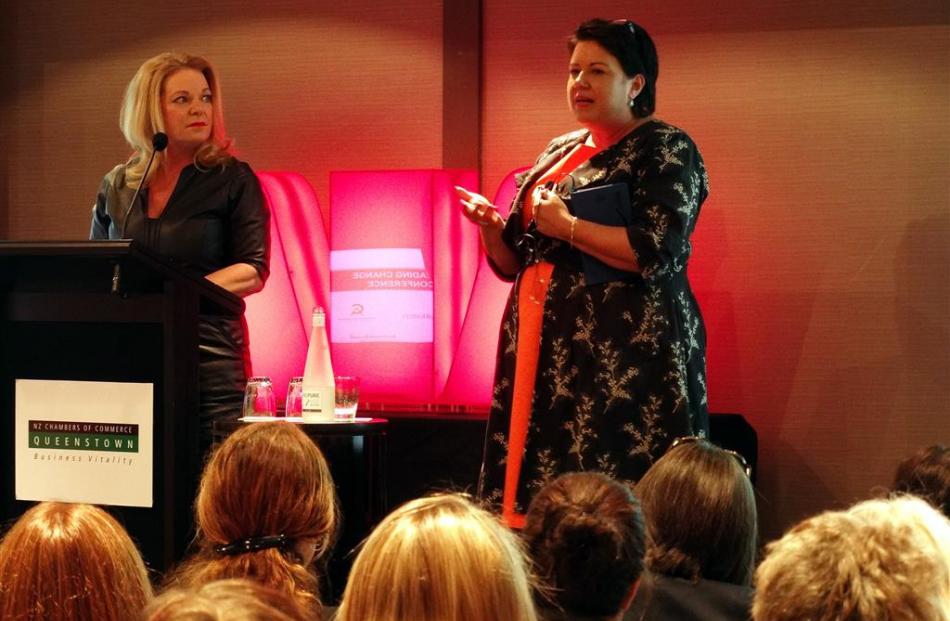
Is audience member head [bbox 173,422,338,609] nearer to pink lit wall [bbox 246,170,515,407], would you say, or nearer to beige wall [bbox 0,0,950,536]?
pink lit wall [bbox 246,170,515,407]

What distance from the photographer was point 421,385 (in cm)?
406

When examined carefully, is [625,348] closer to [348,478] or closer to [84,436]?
[348,478]

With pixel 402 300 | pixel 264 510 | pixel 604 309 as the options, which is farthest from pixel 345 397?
pixel 264 510

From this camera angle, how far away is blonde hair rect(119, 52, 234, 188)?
345 centimetres

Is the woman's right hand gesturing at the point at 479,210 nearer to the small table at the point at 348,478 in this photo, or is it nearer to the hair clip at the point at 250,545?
the small table at the point at 348,478

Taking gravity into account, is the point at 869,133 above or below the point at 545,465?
above

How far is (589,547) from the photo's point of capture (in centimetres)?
171

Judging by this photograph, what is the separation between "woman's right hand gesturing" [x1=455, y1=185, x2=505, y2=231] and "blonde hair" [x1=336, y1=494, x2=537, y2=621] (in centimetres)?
186

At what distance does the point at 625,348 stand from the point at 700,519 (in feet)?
2.92

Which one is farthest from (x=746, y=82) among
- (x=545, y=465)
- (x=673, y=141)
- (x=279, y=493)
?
(x=279, y=493)

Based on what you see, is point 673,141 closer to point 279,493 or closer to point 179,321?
point 179,321

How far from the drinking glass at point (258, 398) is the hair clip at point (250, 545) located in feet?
3.62

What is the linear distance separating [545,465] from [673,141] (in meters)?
0.84

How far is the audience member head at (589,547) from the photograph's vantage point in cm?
170
